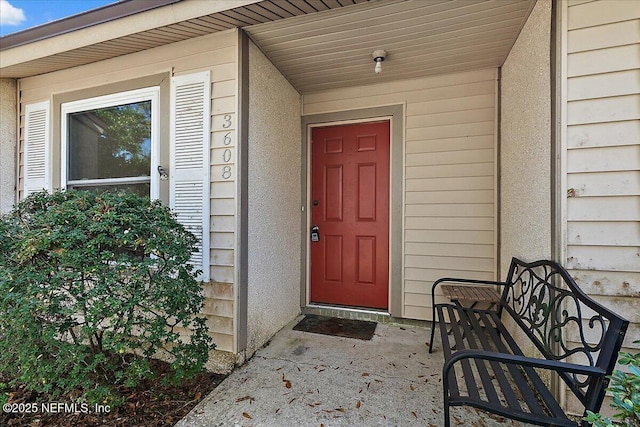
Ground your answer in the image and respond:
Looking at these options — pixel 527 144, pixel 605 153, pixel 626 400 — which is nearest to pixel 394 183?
pixel 527 144

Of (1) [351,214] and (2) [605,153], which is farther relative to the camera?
(1) [351,214]

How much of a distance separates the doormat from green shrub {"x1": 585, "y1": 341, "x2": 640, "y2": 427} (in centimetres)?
170

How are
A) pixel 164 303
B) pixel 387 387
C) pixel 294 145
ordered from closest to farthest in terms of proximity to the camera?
pixel 164 303 < pixel 387 387 < pixel 294 145

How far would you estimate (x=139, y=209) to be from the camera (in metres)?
1.74

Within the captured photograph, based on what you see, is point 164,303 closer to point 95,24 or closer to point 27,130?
point 95,24

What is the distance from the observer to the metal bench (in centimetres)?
104

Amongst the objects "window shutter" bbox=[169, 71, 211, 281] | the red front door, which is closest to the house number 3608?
"window shutter" bbox=[169, 71, 211, 281]

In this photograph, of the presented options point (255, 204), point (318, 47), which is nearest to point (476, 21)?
point (318, 47)

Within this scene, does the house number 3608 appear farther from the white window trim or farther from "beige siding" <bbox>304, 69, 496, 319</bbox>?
"beige siding" <bbox>304, 69, 496, 319</bbox>

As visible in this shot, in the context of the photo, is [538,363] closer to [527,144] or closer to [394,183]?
[527,144]

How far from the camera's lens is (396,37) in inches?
80.9

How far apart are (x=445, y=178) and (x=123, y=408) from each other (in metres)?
2.91

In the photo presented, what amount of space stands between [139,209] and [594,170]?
256cm

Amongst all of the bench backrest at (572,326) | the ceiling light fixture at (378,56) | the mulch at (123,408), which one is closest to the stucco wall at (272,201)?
the mulch at (123,408)
